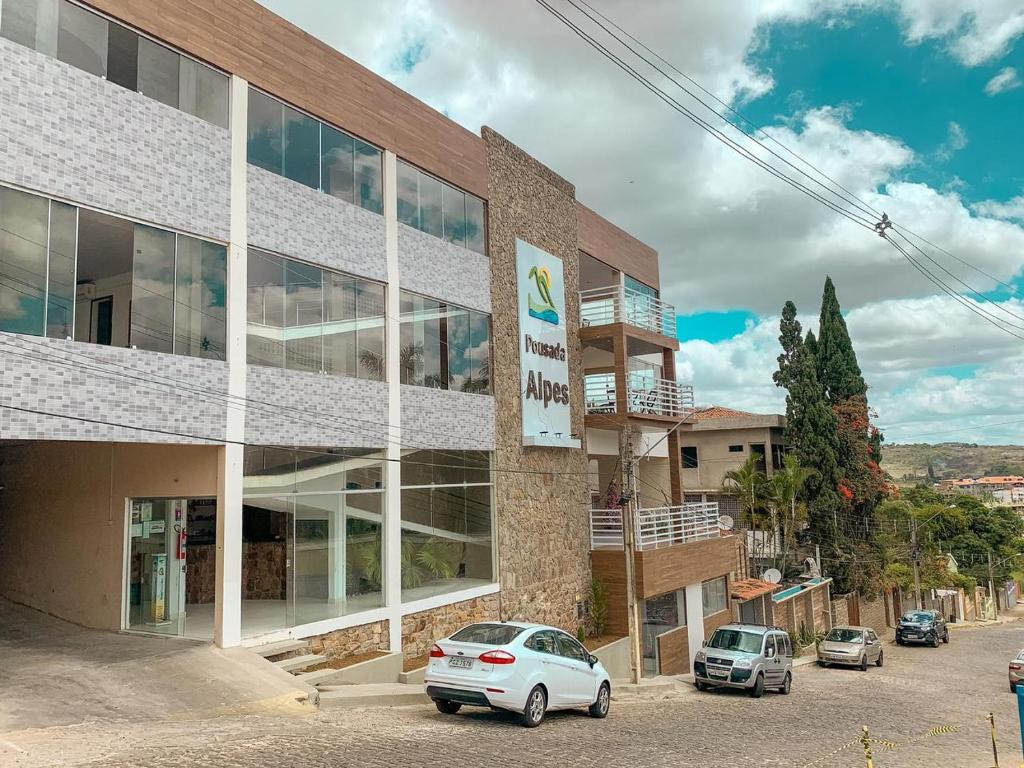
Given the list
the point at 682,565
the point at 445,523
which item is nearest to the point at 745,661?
the point at 682,565

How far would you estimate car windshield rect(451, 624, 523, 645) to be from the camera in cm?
1249

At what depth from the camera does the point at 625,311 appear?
27328 mm

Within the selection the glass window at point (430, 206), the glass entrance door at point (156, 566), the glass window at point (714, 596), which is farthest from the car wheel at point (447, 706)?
the glass window at point (714, 596)

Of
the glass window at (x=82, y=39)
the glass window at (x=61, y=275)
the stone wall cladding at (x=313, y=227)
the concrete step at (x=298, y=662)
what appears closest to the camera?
the glass window at (x=61, y=275)

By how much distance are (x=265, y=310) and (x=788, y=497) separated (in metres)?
32.0

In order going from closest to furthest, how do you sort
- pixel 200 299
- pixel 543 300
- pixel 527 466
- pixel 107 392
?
pixel 107 392
pixel 200 299
pixel 527 466
pixel 543 300

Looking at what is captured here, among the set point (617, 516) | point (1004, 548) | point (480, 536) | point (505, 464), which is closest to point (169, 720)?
point (480, 536)

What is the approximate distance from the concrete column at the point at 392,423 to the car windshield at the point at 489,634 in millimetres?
5393

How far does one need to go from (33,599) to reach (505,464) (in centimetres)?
1154

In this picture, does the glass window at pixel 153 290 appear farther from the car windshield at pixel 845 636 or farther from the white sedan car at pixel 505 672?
the car windshield at pixel 845 636

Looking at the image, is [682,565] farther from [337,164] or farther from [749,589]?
[337,164]

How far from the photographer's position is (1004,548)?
73.0 m

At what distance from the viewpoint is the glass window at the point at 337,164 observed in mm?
17422

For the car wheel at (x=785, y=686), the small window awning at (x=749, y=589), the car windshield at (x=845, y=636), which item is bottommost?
the car windshield at (x=845, y=636)
